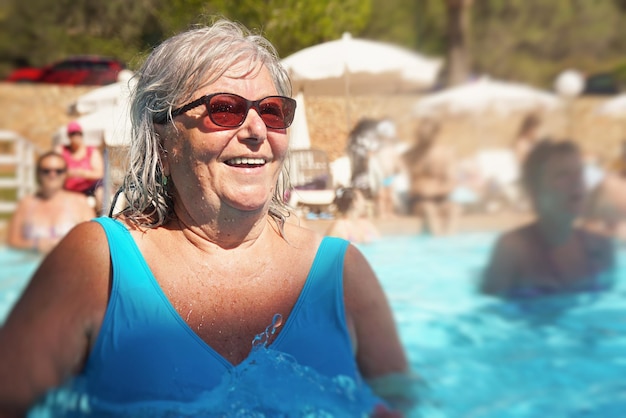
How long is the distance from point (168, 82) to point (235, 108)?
17 cm

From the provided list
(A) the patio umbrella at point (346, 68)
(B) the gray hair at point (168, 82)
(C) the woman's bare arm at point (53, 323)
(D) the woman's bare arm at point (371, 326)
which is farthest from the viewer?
(A) the patio umbrella at point (346, 68)

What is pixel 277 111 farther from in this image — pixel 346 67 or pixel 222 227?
pixel 346 67

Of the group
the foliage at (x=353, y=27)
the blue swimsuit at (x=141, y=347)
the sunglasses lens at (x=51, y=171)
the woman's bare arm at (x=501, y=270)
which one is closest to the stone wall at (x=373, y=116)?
the sunglasses lens at (x=51, y=171)

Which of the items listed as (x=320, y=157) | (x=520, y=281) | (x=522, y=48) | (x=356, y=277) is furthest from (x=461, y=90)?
(x=522, y=48)

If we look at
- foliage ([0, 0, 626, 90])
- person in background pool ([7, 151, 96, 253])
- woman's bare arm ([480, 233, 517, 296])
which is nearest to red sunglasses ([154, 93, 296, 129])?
foliage ([0, 0, 626, 90])

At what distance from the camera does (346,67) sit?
261 centimetres

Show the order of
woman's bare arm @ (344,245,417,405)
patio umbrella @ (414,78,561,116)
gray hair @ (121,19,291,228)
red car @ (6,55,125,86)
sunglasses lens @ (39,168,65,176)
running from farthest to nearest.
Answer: patio umbrella @ (414,78,561,116) → sunglasses lens @ (39,168,65,176) → red car @ (6,55,125,86) → woman's bare arm @ (344,245,417,405) → gray hair @ (121,19,291,228)

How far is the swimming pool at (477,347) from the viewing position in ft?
7.33

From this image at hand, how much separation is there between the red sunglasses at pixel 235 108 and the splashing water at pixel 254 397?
0.45m

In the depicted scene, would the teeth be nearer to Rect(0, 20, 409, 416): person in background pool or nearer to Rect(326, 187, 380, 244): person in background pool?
Rect(0, 20, 409, 416): person in background pool

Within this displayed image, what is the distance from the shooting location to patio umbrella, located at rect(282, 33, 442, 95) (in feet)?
8.14

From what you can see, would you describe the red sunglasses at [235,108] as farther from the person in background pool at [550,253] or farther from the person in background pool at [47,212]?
the person in background pool at [550,253]

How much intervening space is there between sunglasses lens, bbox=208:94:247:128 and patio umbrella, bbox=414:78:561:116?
4402 millimetres

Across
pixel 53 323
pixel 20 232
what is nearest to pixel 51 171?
pixel 20 232
